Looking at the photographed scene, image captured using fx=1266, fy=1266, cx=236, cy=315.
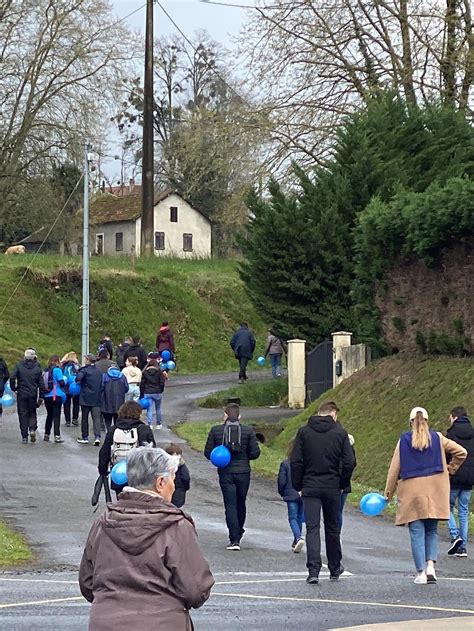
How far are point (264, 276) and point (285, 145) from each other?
223 inches

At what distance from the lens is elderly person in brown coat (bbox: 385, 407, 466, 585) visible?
11.8 meters

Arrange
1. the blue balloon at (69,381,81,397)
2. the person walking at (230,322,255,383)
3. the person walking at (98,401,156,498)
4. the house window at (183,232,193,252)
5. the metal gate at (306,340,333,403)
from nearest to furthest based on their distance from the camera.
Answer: the person walking at (98,401,156,498)
the blue balloon at (69,381,81,397)
the metal gate at (306,340,333,403)
the person walking at (230,322,255,383)
the house window at (183,232,193,252)

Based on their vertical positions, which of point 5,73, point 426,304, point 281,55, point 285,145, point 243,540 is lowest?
point 243,540

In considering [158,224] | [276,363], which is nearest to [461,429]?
[276,363]

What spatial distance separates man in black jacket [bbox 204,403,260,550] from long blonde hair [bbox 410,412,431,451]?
2.48 meters

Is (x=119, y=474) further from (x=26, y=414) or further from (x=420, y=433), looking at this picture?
(x=26, y=414)

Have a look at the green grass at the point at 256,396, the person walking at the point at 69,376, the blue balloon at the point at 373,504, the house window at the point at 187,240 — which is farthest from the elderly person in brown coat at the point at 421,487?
the house window at the point at 187,240

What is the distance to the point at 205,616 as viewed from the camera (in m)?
9.78

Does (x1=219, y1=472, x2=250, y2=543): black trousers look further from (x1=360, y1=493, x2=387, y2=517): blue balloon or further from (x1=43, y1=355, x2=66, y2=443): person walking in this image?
(x1=43, y1=355, x2=66, y2=443): person walking

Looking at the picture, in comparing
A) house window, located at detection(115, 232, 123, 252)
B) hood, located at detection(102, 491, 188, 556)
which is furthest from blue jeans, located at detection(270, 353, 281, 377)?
house window, located at detection(115, 232, 123, 252)

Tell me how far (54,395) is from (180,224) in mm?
58456

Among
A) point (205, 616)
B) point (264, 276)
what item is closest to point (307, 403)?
point (264, 276)

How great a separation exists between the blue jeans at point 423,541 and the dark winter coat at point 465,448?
2.28 m

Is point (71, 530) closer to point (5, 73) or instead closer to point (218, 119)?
point (218, 119)
